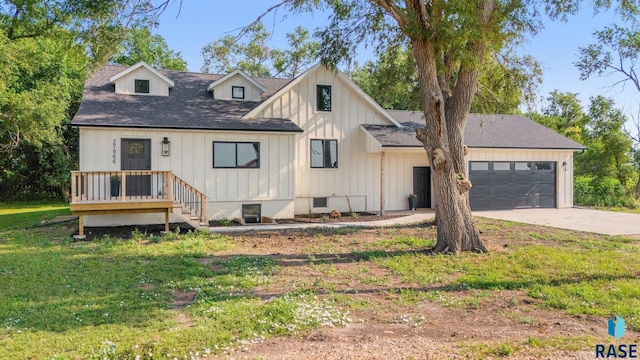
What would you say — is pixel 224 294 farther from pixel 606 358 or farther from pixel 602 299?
pixel 602 299

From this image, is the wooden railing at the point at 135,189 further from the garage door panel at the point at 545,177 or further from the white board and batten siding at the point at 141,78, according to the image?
the garage door panel at the point at 545,177

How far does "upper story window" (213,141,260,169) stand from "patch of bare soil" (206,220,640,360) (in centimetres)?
630

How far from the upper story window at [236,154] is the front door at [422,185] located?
271 inches

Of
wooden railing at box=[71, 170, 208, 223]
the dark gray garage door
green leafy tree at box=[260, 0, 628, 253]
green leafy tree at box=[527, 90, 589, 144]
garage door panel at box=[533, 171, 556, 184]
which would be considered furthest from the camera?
green leafy tree at box=[527, 90, 589, 144]

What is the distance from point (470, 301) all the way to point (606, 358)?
1967 mm

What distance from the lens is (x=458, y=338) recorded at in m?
4.84

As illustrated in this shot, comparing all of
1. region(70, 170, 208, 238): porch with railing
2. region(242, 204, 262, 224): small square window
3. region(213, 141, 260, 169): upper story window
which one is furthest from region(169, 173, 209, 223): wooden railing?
region(242, 204, 262, 224): small square window

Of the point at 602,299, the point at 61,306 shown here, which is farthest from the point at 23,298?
the point at 602,299

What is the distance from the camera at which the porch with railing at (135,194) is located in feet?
38.5

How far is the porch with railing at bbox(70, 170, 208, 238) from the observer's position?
1173 cm

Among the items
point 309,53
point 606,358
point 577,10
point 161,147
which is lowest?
point 606,358

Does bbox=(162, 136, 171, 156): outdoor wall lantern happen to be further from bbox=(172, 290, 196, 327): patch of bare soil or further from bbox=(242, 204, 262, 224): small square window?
bbox=(172, 290, 196, 327): patch of bare soil

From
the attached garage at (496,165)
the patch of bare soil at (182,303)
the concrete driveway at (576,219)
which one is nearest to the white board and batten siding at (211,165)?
the attached garage at (496,165)

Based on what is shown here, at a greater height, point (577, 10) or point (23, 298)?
point (577, 10)
